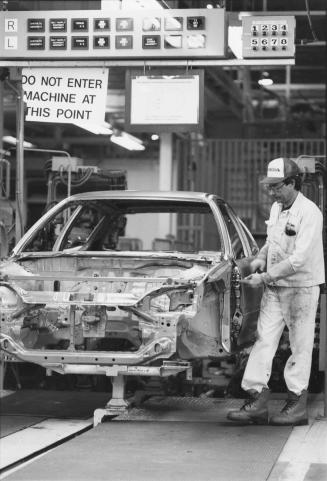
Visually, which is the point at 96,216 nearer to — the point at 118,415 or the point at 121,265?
the point at 121,265

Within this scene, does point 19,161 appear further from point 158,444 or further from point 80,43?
point 158,444

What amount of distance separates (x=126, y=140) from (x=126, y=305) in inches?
559

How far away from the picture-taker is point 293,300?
7129mm

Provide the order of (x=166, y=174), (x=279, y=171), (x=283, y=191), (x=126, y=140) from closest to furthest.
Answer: (x=279, y=171)
(x=283, y=191)
(x=166, y=174)
(x=126, y=140)

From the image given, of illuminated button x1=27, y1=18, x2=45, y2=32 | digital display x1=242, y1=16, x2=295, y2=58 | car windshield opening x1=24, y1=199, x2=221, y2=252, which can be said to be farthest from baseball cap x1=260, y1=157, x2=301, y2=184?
illuminated button x1=27, y1=18, x2=45, y2=32

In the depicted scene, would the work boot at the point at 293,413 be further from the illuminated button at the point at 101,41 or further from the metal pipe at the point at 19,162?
the illuminated button at the point at 101,41

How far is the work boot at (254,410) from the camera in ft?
23.0

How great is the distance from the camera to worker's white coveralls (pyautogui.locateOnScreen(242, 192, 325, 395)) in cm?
702

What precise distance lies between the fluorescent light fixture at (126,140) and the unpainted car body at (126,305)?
11.5 m

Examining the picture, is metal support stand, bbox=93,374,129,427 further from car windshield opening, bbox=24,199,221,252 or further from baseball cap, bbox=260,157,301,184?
baseball cap, bbox=260,157,301,184

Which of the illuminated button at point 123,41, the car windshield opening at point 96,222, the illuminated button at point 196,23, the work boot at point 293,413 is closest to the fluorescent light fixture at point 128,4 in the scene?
the illuminated button at point 123,41

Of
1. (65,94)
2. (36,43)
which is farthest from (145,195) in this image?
(36,43)

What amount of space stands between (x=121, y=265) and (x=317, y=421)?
80.7 inches

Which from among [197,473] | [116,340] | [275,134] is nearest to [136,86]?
[116,340]
